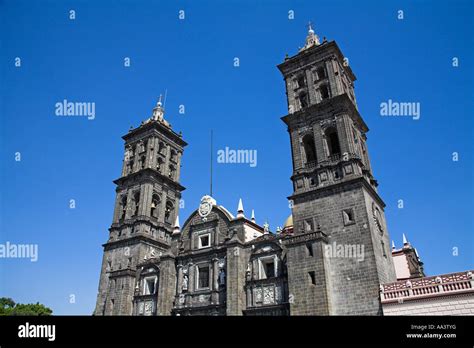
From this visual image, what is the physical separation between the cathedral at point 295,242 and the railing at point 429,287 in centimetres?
9

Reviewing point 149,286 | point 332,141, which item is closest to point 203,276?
point 149,286

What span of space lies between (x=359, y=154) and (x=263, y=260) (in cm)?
1127

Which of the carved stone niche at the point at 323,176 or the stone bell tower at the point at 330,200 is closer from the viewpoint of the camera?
the stone bell tower at the point at 330,200

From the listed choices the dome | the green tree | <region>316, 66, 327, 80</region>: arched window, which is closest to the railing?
the dome

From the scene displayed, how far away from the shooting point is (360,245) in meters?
24.3

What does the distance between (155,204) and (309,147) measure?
59.5ft

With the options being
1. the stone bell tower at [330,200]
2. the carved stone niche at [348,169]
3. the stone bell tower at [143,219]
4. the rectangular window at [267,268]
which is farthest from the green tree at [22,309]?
the carved stone niche at [348,169]

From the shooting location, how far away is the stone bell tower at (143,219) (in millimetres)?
32969

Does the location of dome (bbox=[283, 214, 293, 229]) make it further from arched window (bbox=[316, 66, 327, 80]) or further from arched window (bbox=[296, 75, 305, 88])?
arched window (bbox=[316, 66, 327, 80])

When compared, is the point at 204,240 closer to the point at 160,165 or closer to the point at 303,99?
the point at 160,165

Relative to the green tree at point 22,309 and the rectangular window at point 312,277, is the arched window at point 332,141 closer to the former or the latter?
the rectangular window at point 312,277
